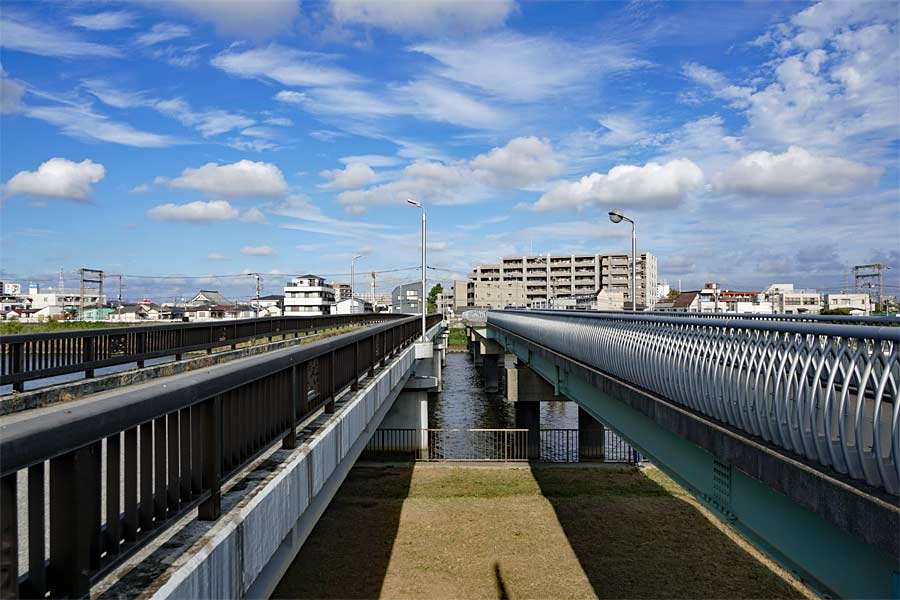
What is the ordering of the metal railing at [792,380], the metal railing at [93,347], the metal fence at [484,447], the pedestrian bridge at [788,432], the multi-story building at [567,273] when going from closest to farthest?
the pedestrian bridge at [788,432] → the metal railing at [792,380] → the metal railing at [93,347] → the metal fence at [484,447] → the multi-story building at [567,273]

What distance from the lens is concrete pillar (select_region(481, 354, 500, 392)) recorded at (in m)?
56.0

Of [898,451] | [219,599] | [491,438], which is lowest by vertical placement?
[491,438]

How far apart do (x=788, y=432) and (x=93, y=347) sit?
1207 cm

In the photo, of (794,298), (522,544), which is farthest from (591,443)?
(794,298)

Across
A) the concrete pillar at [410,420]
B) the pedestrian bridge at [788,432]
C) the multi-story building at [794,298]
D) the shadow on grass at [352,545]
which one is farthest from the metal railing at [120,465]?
the multi-story building at [794,298]

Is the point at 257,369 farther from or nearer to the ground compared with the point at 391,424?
farther from the ground

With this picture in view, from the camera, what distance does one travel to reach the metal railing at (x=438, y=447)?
2689 centimetres

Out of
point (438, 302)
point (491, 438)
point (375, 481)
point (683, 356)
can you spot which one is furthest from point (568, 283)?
point (683, 356)

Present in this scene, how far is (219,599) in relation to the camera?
4133 millimetres

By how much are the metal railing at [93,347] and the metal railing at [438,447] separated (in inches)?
337

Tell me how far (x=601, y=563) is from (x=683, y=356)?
8.59 m

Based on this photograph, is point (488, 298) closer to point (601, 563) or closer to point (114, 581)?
point (601, 563)

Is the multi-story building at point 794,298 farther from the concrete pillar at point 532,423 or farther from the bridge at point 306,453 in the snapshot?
the bridge at point 306,453

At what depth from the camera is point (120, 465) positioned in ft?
12.1
